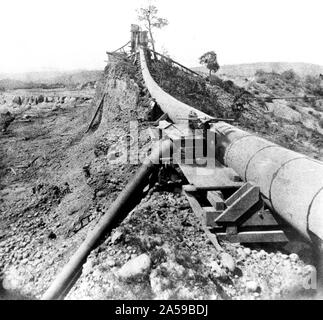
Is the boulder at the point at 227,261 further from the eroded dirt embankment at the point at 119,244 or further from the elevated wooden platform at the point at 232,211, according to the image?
the elevated wooden platform at the point at 232,211

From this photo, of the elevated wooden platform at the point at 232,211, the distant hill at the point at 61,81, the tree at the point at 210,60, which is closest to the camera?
the elevated wooden platform at the point at 232,211

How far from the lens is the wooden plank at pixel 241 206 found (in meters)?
3.53

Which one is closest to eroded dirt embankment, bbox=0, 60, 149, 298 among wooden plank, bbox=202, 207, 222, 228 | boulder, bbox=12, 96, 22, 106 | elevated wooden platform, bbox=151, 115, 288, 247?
elevated wooden platform, bbox=151, 115, 288, 247

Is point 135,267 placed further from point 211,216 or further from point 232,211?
point 232,211

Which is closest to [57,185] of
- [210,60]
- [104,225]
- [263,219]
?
[104,225]

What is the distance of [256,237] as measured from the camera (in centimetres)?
363

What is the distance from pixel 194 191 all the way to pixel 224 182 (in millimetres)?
426

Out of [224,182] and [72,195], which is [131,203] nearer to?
[224,182]

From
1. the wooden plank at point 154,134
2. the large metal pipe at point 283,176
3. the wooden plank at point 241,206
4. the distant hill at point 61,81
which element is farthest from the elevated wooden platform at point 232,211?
the distant hill at point 61,81

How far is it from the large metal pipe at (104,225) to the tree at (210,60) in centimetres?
1374

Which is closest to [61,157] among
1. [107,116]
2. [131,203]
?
[107,116]

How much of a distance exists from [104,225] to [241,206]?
1.97 metres

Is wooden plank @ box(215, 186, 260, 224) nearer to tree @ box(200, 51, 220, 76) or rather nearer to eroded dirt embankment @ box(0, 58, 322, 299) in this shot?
eroded dirt embankment @ box(0, 58, 322, 299)
